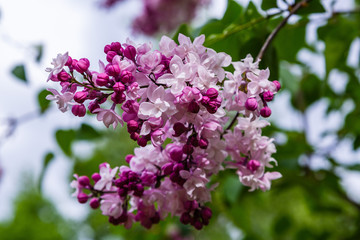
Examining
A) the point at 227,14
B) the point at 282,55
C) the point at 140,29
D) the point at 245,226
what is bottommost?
the point at 245,226

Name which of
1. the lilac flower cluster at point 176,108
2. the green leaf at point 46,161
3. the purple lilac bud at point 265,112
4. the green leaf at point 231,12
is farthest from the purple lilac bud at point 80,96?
the green leaf at point 46,161

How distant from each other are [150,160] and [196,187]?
0.08 metres

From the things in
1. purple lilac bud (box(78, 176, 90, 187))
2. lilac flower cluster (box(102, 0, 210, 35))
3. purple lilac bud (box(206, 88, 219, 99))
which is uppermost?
purple lilac bud (box(206, 88, 219, 99))

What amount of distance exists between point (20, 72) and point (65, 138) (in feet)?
0.72

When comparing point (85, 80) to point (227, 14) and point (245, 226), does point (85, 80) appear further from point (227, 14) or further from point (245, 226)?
point (245, 226)

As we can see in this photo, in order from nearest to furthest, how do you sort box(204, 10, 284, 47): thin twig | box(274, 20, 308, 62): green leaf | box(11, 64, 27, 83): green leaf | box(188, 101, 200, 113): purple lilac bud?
box(188, 101, 200, 113): purple lilac bud, box(204, 10, 284, 47): thin twig, box(274, 20, 308, 62): green leaf, box(11, 64, 27, 83): green leaf

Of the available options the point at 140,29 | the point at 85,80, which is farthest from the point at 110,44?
the point at 140,29

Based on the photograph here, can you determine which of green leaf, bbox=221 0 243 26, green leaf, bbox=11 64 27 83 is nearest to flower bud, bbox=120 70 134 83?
green leaf, bbox=221 0 243 26

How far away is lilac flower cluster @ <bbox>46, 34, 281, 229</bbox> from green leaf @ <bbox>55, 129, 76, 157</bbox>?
1.63 feet

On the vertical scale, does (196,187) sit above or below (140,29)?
above

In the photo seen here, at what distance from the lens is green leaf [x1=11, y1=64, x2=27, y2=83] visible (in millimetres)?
1040

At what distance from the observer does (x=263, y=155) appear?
58cm

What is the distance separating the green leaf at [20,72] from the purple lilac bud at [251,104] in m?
0.74

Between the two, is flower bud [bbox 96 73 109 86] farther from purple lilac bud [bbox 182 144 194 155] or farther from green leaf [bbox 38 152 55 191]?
green leaf [bbox 38 152 55 191]
